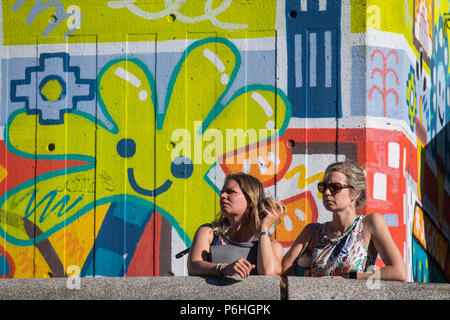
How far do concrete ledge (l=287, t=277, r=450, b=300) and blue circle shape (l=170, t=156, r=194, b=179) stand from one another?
2.55 metres

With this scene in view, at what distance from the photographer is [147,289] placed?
335 cm

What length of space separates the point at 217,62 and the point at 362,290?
296 cm

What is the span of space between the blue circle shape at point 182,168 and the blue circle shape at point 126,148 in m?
0.35

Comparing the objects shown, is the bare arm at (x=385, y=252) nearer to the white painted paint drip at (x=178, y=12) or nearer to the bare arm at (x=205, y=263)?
the bare arm at (x=205, y=263)

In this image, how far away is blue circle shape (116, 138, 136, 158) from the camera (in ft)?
19.0

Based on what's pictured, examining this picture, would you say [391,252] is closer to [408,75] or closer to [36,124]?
[408,75]

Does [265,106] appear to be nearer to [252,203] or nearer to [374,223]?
[252,203]

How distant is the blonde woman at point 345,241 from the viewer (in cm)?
382

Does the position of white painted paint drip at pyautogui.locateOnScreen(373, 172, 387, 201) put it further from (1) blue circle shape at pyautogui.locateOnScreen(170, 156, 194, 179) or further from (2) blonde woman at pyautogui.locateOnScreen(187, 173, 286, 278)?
(2) blonde woman at pyautogui.locateOnScreen(187, 173, 286, 278)

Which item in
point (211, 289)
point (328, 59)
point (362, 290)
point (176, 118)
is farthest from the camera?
point (176, 118)

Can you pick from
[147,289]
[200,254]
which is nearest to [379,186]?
[200,254]

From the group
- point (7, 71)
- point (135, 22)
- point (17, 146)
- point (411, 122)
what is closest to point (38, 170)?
point (17, 146)

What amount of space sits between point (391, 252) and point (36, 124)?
10.6 feet
